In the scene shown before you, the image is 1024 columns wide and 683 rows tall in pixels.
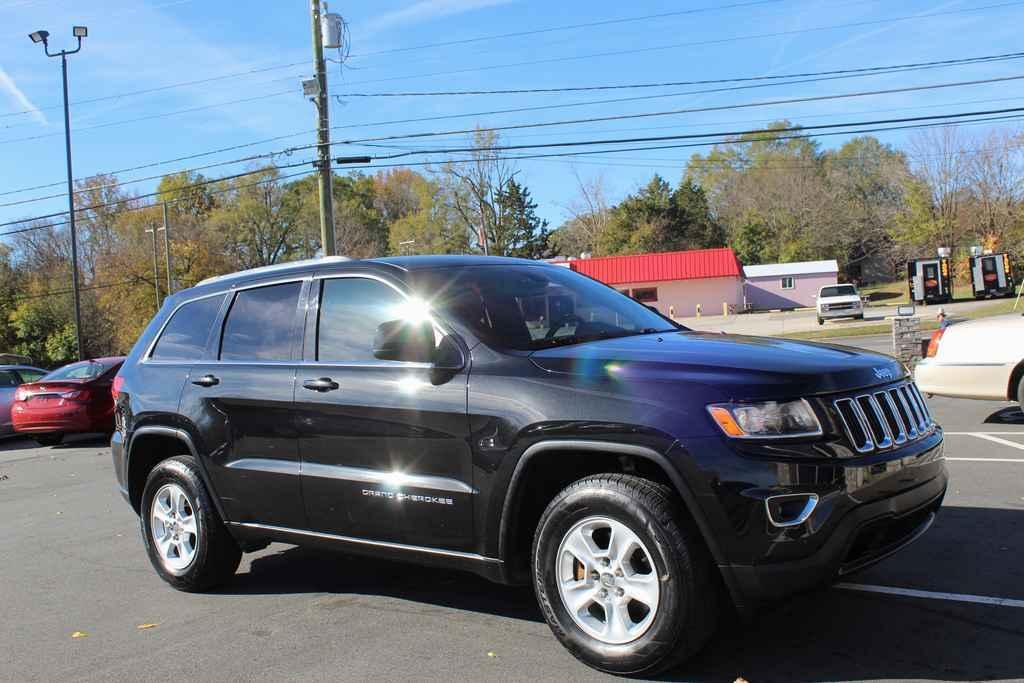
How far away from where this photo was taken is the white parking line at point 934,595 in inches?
175

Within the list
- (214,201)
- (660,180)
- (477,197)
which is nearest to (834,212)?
(660,180)

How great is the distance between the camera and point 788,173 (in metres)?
86.3

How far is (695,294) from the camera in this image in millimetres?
63031

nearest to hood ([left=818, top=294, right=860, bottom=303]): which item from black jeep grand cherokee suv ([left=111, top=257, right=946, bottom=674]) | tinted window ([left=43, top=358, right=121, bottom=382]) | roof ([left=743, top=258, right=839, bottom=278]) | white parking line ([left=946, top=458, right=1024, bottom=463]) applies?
roof ([left=743, top=258, right=839, bottom=278])

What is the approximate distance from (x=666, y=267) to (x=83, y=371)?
51317mm

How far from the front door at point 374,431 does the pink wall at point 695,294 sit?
58367mm

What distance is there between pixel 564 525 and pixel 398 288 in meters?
1.55

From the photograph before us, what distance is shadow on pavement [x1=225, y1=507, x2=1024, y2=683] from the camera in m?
3.80

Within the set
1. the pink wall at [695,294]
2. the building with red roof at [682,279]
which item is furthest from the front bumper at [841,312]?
the pink wall at [695,294]

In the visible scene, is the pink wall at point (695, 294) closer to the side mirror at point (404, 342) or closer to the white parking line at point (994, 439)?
the white parking line at point (994, 439)

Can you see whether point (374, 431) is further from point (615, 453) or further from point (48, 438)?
point (48, 438)

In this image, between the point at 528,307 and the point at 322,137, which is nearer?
the point at 528,307

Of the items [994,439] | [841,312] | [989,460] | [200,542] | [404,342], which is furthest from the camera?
[841,312]

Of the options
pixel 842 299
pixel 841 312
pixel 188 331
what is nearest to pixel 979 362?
pixel 188 331
